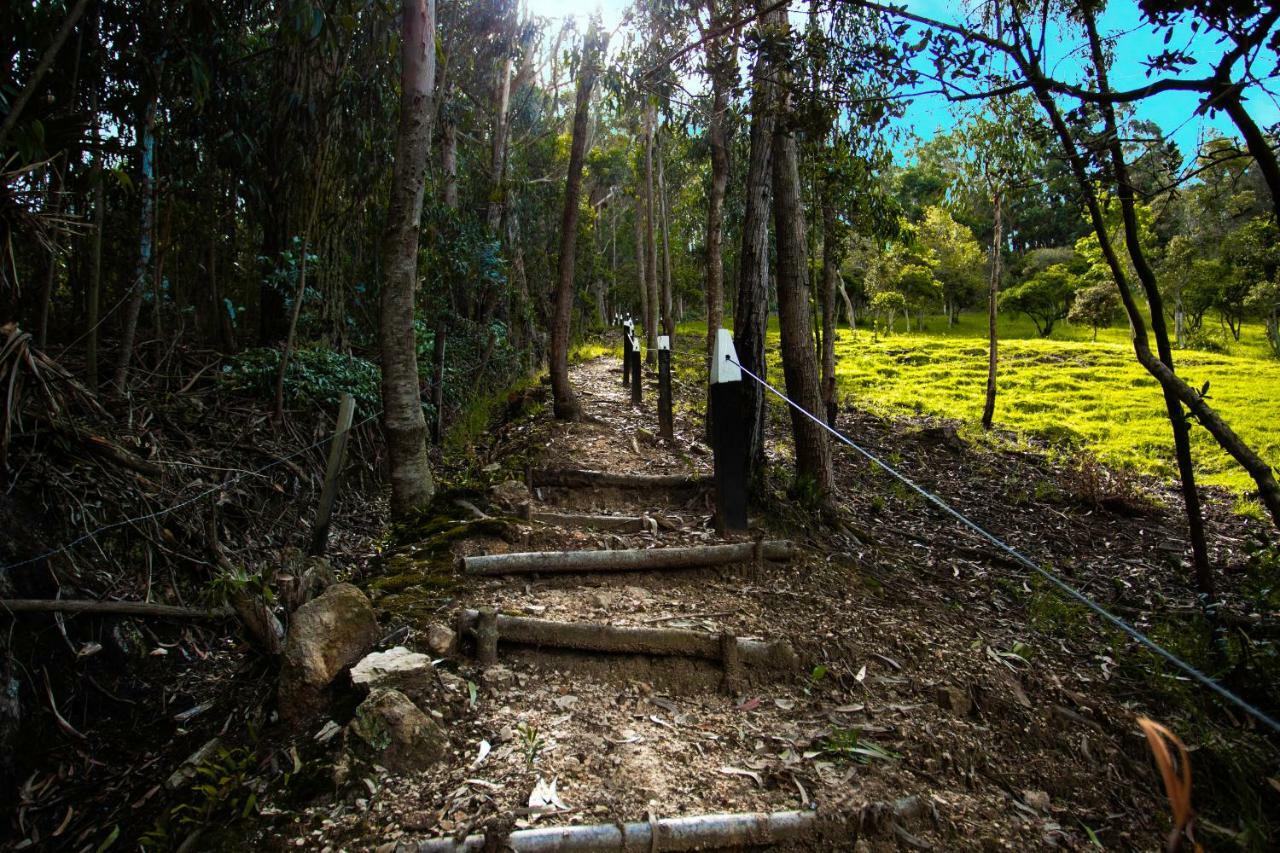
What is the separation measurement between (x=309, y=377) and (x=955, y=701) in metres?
6.58

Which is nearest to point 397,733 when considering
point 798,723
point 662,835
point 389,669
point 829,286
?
point 389,669

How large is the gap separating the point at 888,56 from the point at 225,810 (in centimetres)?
458

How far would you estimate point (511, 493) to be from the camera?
5980 millimetres

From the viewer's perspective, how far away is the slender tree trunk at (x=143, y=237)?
18.9ft

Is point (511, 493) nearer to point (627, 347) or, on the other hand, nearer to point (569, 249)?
point (569, 249)

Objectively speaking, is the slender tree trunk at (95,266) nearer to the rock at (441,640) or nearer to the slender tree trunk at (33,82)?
the slender tree trunk at (33,82)

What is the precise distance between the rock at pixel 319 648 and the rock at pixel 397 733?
0.98ft

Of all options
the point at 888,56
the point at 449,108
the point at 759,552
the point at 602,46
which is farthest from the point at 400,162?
the point at 449,108

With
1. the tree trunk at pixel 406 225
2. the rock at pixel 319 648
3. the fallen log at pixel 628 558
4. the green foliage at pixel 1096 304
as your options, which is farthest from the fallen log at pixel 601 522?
the green foliage at pixel 1096 304

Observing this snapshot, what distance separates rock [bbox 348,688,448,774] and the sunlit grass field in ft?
42.1

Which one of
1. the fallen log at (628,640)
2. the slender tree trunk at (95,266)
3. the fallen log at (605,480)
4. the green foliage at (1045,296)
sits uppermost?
the green foliage at (1045,296)

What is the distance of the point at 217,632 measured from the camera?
4633 mm

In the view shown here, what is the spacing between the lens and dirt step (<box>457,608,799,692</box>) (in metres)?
3.55

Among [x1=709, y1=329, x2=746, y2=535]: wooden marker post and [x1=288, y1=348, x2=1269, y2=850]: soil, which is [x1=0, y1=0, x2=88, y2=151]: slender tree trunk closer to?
[x1=288, y1=348, x2=1269, y2=850]: soil
